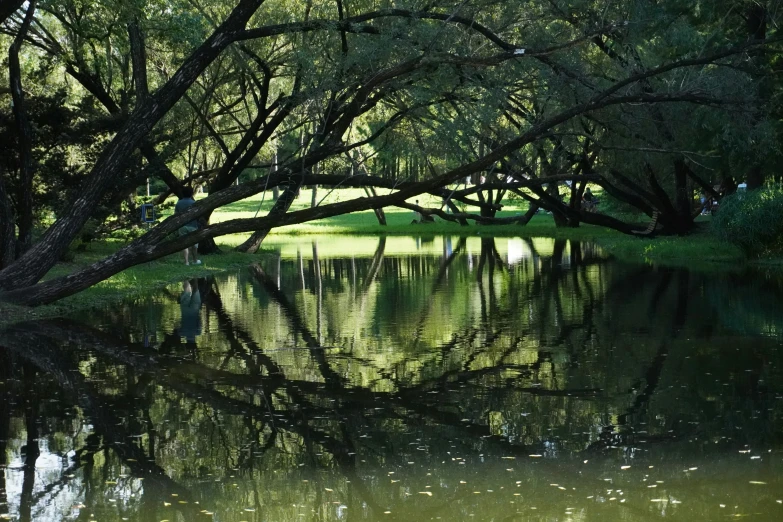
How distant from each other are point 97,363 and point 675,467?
22.3 ft

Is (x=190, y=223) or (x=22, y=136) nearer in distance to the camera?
(x=22, y=136)

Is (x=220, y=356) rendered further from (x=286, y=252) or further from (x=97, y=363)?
(x=286, y=252)

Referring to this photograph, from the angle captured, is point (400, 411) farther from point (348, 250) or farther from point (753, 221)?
point (348, 250)

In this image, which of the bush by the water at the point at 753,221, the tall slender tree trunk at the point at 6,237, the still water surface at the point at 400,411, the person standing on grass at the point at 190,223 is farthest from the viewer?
the person standing on grass at the point at 190,223

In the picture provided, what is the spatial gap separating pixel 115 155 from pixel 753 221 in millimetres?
13759

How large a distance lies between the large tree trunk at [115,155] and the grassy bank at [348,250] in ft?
2.12

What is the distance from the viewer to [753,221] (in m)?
22.8

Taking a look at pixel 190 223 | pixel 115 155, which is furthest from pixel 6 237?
pixel 190 223

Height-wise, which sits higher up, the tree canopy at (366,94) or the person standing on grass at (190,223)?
the tree canopy at (366,94)

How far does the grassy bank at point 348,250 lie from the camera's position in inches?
708

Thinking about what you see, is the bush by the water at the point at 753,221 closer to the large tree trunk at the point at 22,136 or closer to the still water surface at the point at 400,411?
the still water surface at the point at 400,411

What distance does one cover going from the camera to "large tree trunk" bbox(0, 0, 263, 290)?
15453 millimetres

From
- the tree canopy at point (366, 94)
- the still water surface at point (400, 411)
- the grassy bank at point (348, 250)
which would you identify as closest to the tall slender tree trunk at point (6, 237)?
the tree canopy at point (366, 94)

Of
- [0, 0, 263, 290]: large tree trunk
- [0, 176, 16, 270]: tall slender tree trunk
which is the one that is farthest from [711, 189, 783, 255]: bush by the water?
[0, 176, 16, 270]: tall slender tree trunk
